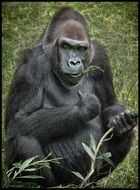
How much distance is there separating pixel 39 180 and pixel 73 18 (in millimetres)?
1308

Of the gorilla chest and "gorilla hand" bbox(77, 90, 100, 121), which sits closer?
"gorilla hand" bbox(77, 90, 100, 121)

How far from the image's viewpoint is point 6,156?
16.7 ft

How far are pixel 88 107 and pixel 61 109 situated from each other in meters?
0.25

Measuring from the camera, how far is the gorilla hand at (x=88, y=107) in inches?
190

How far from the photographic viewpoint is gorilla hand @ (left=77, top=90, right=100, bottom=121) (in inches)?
190

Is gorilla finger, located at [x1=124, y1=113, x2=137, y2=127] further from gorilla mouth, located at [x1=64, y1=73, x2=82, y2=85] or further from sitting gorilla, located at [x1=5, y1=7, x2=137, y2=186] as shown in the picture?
gorilla mouth, located at [x1=64, y1=73, x2=82, y2=85]

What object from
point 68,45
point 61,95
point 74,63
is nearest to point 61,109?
point 61,95

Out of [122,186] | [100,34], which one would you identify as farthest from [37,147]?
[100,34]

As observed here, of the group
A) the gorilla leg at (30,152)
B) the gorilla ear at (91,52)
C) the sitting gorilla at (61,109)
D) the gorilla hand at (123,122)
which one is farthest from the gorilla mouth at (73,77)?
the gorilla leg at (30,152)

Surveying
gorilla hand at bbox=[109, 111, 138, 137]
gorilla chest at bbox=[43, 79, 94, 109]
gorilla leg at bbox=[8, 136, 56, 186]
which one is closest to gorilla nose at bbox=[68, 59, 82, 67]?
gorilla chest at bbox=[43, 79, 94, 109]

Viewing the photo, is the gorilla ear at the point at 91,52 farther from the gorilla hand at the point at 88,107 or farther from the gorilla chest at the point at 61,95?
the gorilla hand at the point at 88,107

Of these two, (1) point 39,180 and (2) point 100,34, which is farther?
(2) point 100,34

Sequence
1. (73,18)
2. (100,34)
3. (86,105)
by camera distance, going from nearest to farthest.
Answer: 1. (86,105)
2. (73,18)
3. (100,34)

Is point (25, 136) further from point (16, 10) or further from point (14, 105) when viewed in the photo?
point (16, 10)
